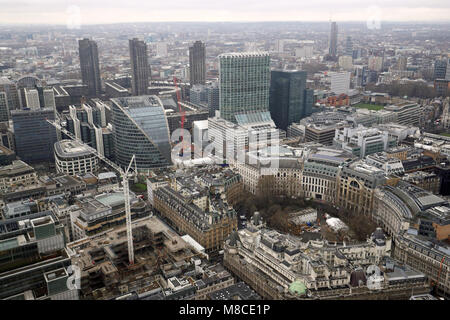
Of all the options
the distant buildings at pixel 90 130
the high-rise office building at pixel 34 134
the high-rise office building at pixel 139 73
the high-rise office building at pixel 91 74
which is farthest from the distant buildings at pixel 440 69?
the high-rise office building at pixel 34 134

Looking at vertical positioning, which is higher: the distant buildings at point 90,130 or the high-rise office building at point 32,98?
the high-rise office building at point 32,98

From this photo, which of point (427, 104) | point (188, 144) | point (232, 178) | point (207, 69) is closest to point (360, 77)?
point (427, 104)

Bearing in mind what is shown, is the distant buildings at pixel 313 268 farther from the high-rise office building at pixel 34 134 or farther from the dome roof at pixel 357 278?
the high-rise office building at pixel 34 134

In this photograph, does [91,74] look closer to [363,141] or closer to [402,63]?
[363,141]

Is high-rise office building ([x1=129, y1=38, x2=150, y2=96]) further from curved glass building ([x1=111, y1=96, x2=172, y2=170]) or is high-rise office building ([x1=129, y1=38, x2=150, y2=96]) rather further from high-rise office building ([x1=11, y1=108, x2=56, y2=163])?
curved glass building ([x1=111, y1=96, x2=172, y2=170])

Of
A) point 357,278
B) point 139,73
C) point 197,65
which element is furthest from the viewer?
point 197,65

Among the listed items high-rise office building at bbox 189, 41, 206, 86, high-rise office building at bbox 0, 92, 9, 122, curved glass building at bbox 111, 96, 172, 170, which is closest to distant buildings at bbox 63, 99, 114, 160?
curved glass building at bbox 111, 96, 172, 170

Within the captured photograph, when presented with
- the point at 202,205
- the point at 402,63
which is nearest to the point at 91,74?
the point at 202,205
